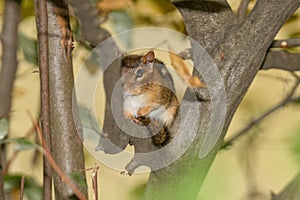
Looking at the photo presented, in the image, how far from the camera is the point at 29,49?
0.87 meters

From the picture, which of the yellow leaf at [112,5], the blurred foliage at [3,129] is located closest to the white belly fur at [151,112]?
the blurred foliage at [3,129]

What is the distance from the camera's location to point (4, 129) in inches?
23.2

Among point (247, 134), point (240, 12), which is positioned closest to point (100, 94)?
point (247, 134)

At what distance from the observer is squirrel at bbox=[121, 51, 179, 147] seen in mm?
588

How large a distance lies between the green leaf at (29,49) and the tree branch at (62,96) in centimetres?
20

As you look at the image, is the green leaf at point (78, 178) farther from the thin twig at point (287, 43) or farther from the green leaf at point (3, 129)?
the thin twig at point (287, 43)

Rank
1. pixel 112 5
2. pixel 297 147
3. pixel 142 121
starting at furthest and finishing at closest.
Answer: pixel 112 5 → pixel 142 121 → pixel 297 147

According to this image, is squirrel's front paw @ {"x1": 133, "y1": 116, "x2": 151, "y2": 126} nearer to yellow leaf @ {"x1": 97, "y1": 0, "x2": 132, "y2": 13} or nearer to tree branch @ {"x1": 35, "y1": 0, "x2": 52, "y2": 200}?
tree branch @ {"x1": 35, "y1": 0, "x2": 52, "y2": 200}

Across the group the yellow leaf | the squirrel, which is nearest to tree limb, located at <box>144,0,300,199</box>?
the squirrel

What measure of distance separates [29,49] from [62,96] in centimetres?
23

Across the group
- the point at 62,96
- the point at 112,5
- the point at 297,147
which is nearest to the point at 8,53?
the point at 112,5

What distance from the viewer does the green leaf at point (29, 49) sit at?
85 cm

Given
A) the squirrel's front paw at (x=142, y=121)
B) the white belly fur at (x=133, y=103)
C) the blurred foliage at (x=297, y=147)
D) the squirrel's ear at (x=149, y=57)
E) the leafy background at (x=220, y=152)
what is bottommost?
the leafy background at (x=220, y=152)

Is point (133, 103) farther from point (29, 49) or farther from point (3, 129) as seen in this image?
point (29, 49)
